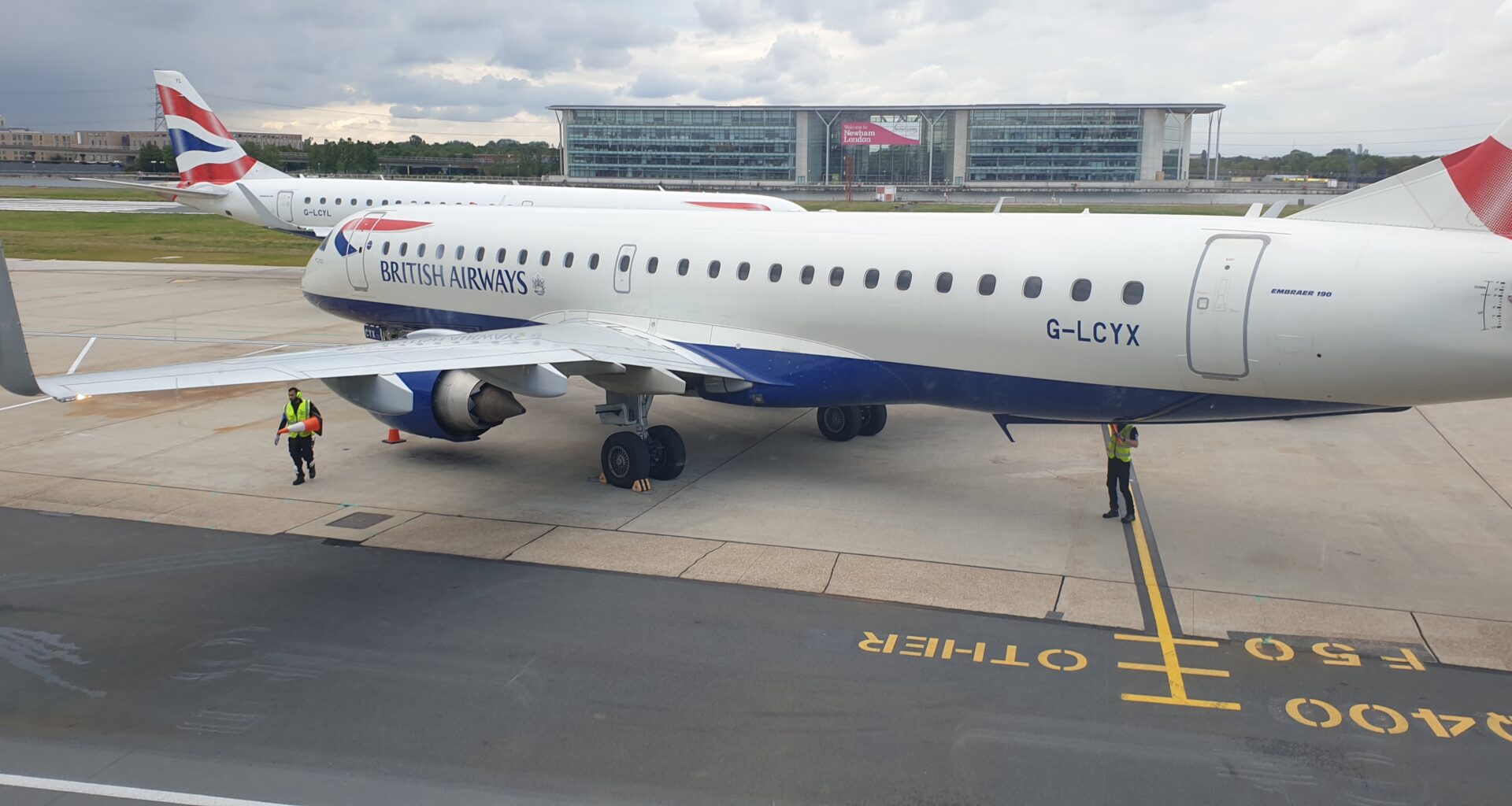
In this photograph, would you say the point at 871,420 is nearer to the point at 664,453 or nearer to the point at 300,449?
the point at 664,453

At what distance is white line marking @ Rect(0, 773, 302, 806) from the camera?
305 inches

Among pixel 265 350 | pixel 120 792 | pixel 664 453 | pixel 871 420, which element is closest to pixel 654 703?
pixel 120 792

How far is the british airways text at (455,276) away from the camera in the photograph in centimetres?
1839

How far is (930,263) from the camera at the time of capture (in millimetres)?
14180

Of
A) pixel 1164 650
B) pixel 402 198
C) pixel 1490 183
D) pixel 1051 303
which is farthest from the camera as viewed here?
pixel 402 198

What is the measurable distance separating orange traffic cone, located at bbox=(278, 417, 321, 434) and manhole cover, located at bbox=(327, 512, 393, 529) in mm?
1781

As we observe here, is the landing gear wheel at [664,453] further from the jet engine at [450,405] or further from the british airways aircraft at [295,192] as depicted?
the british airways aircraft at [295,192]

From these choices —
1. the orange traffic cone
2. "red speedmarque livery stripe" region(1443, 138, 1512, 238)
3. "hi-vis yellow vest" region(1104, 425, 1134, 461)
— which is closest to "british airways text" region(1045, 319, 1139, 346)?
"hi-vis yellow vest" region(1104, 425, 1134, 461)

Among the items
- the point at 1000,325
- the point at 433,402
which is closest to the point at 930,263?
the point at 1000,325

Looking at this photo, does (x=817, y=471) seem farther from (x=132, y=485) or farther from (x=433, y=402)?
(x=132, y=485)

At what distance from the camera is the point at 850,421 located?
1822cm

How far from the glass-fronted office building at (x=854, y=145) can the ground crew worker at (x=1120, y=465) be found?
127729mm

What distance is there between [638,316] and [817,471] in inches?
147

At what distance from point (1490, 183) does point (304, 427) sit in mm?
14950
